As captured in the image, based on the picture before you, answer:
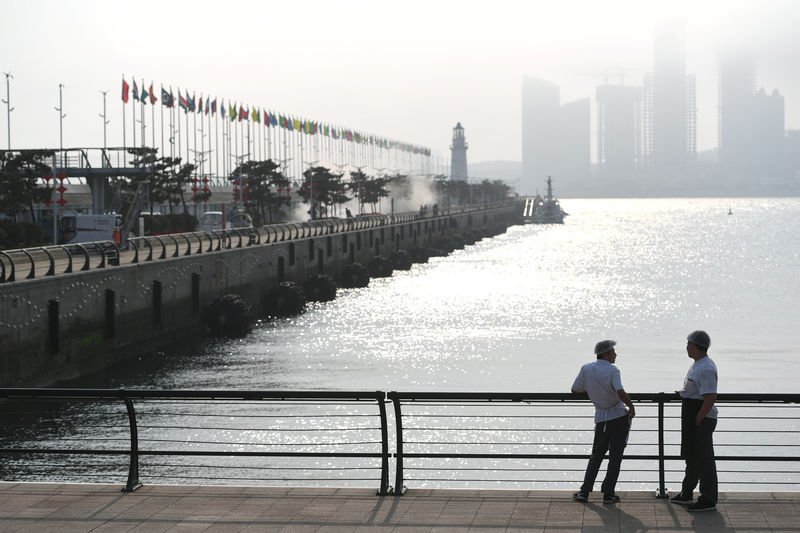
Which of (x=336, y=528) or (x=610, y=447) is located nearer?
(x=336, y=528)

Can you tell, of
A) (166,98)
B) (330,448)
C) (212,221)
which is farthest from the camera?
(166,98)

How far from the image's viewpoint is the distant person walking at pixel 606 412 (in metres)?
11.0

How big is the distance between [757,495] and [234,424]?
19555 millimetres

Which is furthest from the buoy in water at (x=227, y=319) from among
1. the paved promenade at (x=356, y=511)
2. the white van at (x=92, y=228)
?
the paved promenade at (x=356, y=511)

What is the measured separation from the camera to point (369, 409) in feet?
106

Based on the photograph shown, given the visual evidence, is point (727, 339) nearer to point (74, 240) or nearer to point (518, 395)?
point (74, 240)

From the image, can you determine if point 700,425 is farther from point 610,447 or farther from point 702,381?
point 610,447

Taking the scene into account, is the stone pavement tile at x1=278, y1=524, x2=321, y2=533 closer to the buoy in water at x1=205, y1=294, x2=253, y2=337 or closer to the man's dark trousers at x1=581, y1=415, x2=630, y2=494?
the man's dark trousers at x1=581, y1=415, x2=630, y2=494

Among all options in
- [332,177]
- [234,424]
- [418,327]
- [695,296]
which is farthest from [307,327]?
[332,177]

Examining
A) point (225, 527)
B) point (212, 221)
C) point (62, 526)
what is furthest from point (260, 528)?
point (212, 221)

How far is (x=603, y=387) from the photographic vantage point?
11031 mm

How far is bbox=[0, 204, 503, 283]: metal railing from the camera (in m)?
35.8

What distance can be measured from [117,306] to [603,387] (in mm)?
31343

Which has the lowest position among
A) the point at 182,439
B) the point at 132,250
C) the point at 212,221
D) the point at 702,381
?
the point at 182,439
